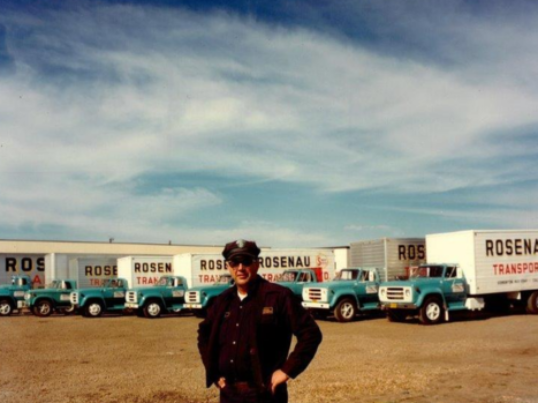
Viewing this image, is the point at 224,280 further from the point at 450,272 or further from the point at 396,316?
the point at 450,272

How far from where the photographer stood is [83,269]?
3002cm

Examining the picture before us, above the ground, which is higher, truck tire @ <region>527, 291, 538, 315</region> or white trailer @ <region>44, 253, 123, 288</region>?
white trailer @ <region>44, 253, 123, 288</region>

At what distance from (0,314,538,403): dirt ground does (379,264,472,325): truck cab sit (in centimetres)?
70

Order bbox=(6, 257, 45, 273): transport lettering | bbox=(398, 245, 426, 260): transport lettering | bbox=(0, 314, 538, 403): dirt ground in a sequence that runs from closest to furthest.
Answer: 1. bbox=(0, 314, 538, 403): dirt ground
2. bbox=(398, 245, 426, 260): transport lettering
3. bbox=(6, 257, 45, 273): transport lettering

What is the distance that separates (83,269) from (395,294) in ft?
58.2

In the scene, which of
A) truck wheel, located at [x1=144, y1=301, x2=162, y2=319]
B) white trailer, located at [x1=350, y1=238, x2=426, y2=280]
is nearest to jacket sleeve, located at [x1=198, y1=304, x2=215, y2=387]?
white trailer, located at [x1=350, y1=238, x2=426, y2=280]

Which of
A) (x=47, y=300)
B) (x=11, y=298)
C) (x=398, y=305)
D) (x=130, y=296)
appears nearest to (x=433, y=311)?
(x=398, y=305)

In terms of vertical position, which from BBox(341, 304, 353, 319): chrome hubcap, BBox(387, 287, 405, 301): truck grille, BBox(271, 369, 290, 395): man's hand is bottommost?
BBox(341, 304, 353, 319): chrome hubcap

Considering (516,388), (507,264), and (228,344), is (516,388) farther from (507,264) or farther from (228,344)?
(507,264)

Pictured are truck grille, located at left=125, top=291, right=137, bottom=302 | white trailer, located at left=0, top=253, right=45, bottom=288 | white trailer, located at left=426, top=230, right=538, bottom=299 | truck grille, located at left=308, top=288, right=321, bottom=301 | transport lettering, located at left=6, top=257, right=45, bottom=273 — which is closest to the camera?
white trailer, located at left=426, top=230, right=538, bottom=299

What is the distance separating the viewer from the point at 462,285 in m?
18.7

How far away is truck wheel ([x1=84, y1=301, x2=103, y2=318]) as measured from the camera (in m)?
25.2

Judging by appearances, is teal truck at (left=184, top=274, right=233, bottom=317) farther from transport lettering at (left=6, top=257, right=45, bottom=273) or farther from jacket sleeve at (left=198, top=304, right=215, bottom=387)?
jacket sleeve at (left=198, top=304, right=215, bottom=387)

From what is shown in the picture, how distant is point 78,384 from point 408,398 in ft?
16.4
